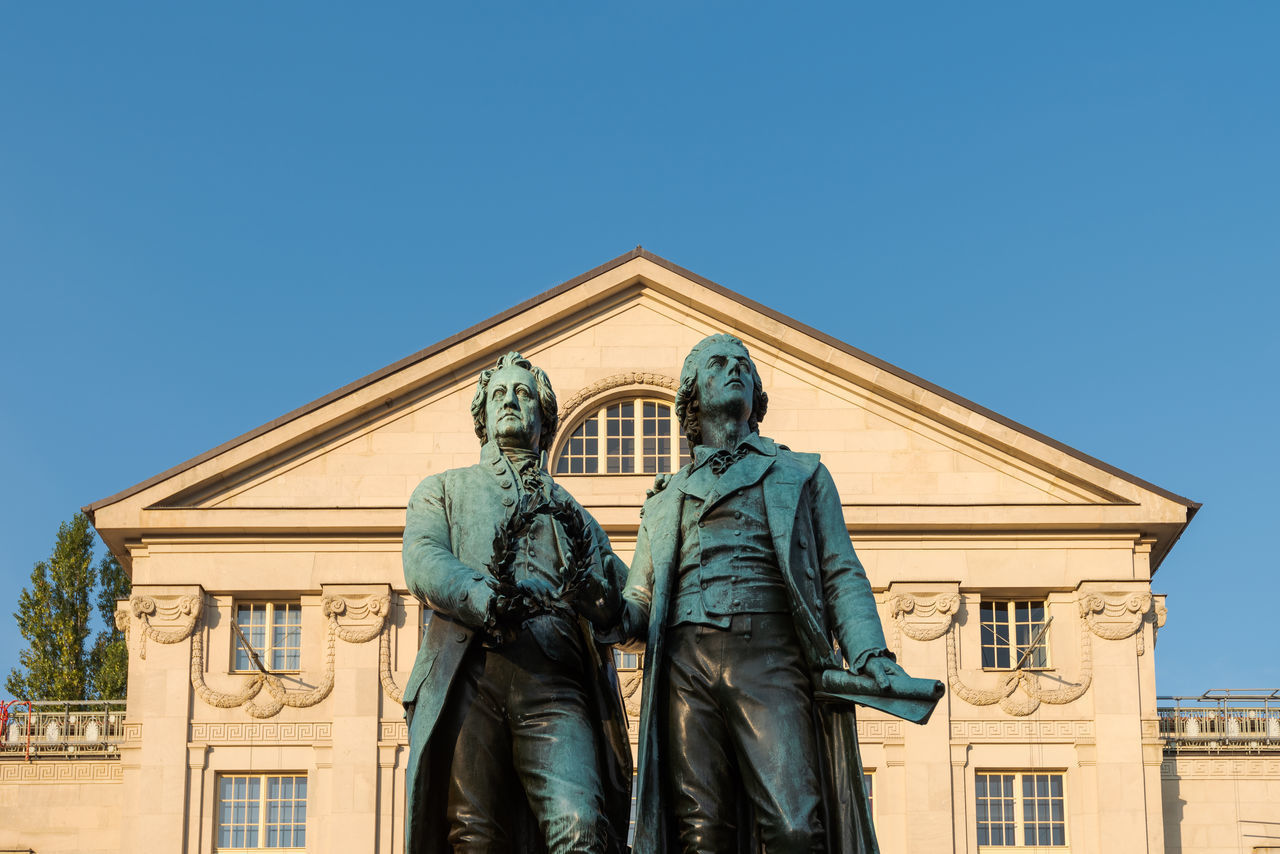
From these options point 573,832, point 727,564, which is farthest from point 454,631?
point 727,564

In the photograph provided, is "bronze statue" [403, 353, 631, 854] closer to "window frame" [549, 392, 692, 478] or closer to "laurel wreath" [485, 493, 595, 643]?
"laurel wreath" [485, 493, 595, 643]

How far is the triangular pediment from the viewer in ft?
131

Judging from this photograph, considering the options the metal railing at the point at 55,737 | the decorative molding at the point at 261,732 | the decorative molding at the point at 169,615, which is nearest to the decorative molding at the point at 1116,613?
the decorative molding at the point at 261,732

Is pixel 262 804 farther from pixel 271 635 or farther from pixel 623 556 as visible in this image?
pixel 623 556

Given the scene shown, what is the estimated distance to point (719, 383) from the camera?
1053 cm

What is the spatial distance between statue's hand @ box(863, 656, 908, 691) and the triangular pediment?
98.9 ft

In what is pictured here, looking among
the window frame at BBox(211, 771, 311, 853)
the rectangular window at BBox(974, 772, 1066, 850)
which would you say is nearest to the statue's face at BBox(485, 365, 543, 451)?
the window frame at BBox(211, 771, 311, 853)

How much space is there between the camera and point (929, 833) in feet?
126

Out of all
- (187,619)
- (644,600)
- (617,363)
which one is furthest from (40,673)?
(644,600)

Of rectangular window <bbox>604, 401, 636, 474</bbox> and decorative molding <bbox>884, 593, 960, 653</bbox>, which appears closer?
decorative molding <bbox>884, 593, 960, 653</bbox>

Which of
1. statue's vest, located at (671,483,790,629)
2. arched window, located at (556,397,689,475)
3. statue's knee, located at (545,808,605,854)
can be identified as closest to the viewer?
statue's knee, located at (545,808,605,854)

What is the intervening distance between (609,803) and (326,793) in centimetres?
3001

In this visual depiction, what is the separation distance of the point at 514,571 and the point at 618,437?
101 ft

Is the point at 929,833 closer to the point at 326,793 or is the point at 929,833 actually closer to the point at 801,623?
the point at 326,793
